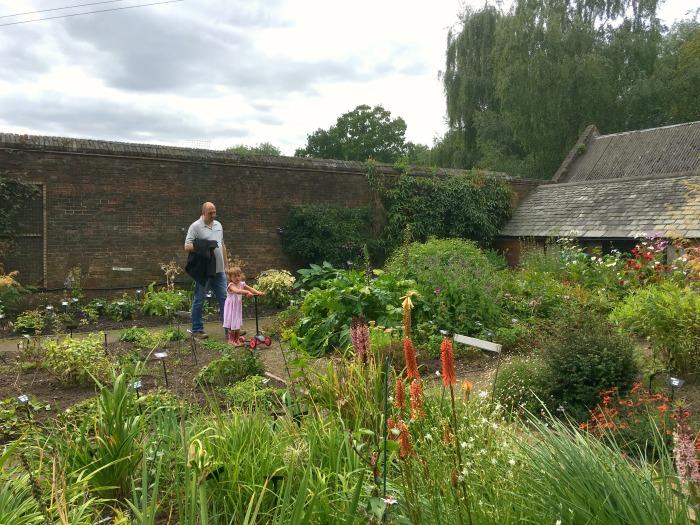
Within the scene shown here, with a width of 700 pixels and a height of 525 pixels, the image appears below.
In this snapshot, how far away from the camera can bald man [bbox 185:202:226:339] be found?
844 cm

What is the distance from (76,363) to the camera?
5355 mm

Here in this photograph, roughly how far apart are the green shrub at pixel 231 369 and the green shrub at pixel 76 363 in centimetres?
87

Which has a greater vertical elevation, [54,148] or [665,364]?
[54,148]

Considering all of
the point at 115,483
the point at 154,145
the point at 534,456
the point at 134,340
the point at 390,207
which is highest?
the point at 154,145

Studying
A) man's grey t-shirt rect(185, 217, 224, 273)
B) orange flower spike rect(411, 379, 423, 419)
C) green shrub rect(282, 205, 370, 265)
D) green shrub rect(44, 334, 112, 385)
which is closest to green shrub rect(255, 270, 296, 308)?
green shrub rect(282, 205, 370, 265)

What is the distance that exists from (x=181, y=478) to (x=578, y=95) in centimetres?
2703

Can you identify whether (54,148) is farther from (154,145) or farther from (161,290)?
(161,290)

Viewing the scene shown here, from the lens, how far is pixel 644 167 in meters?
23.8

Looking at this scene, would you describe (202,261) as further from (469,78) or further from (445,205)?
(469,78)

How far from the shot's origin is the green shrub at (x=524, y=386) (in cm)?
481

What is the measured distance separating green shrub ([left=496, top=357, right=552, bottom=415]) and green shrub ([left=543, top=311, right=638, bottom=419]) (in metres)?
0.09

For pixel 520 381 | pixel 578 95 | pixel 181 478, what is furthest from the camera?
pixel 578 95

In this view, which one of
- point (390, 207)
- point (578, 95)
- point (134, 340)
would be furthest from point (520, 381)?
point (578, 95)

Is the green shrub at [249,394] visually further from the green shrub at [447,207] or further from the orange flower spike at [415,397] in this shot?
the green shrub at [447,207]
